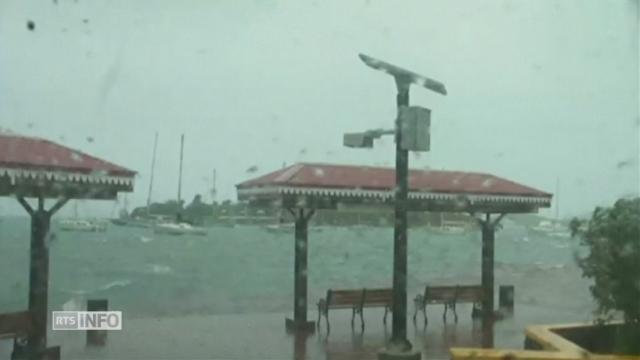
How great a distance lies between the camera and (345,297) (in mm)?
13445

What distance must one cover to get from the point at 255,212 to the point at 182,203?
2273 millimetres

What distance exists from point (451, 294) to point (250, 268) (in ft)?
115

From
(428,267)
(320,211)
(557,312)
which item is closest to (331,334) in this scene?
(320,211)

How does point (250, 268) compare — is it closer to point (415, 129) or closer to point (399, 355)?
point (399, 355)

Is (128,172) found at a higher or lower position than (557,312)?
higher

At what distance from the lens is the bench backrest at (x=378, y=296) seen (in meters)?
13.6

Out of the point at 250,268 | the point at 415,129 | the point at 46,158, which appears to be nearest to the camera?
the point at 415,129

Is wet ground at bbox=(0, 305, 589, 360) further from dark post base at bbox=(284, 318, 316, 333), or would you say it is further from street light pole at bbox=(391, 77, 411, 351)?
street light pole at bbox=(391, 77, 411, 351)

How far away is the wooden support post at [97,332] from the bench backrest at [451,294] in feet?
18.6

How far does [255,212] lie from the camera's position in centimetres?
1509

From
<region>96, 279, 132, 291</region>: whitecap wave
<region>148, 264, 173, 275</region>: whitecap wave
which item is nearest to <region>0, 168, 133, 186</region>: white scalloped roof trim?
<region>96, 279, 132, 291</region>: whitecap wave

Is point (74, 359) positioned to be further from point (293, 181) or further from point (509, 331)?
point (509, 331)

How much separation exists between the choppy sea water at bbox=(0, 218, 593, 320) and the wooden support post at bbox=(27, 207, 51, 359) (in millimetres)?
2725

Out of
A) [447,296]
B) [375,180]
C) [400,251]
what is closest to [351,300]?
[447,296]
